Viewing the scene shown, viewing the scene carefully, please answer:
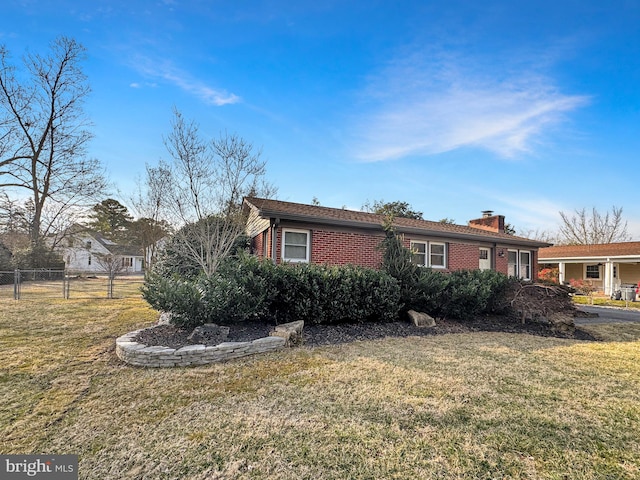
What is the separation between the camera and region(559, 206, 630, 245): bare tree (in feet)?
98.8

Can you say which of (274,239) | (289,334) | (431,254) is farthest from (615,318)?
(274,239)

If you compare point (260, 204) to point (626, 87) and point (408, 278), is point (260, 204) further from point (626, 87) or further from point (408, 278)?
point (626, 87)

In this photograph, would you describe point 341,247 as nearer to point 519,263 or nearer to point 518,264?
point 518,264

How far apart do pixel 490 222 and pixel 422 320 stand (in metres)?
11.9

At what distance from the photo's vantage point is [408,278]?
7.98 m

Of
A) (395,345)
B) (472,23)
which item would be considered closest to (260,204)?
(395,345)

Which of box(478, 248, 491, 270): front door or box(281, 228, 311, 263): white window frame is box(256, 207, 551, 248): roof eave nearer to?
box(281, 228, 311, 263): white window frame

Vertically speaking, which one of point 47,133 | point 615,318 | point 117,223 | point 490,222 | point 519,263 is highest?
point 47,133

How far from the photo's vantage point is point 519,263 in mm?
15266

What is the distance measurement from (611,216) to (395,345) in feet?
121

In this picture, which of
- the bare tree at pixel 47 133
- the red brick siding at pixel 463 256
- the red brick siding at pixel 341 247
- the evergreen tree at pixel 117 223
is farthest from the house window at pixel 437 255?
the evergreen tree at pixel 117 223

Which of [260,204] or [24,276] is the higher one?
[260,204]

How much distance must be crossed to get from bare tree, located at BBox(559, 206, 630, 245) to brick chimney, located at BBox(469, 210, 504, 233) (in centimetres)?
2178

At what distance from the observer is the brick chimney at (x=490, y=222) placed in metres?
16.5
